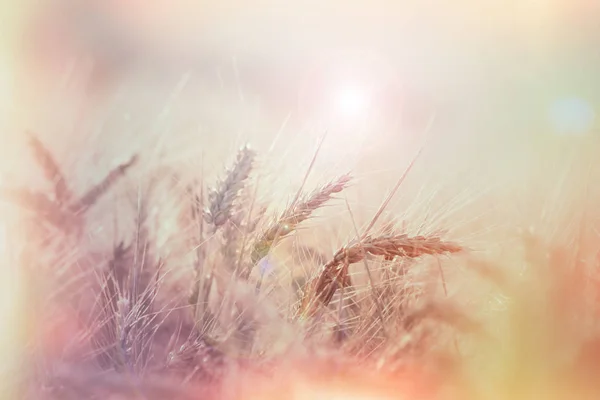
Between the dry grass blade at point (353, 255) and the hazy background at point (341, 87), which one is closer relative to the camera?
the dry grass blade at point (353, 255)

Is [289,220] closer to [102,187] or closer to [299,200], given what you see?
[299,200]

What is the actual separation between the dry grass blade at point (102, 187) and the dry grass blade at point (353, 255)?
1.36 ft

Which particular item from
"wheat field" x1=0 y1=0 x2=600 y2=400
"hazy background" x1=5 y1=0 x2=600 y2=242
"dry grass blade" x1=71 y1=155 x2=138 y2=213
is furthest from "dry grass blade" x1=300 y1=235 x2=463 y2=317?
"dry grass blade" x1=71 y1=155 x2=138 y2=213

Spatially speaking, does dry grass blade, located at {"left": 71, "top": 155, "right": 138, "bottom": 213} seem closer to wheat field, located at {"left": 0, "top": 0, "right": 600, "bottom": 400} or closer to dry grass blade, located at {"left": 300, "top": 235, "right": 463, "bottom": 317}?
wheat field, located at {"left": 0, "top": 0, "right": 600, "bottom": 400}

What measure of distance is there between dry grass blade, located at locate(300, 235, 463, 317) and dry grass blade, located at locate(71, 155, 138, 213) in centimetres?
41

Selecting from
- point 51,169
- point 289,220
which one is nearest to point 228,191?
point 289,220

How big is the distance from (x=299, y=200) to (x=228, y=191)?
0.13 m

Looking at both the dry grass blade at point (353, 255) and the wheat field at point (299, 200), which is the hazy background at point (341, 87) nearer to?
the wheat field at point (299, 200)

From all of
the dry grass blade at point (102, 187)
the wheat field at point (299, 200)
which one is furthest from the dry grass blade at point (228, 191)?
the dry grass blade at point (102, 187)

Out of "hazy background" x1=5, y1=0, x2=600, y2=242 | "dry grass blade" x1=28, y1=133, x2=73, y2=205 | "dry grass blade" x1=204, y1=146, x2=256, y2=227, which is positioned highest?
"hazy background" x1=5, y1=0, x2=600, y2=242

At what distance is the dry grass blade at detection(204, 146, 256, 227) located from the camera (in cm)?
91

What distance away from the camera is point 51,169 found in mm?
974

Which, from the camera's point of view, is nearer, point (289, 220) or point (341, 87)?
point (289, 220)

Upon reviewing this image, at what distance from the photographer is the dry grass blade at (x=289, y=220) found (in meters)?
0.90
